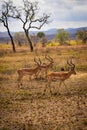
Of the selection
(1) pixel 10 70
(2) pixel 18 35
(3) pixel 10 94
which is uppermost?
(3) pixel 10 94

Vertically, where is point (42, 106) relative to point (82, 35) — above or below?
above

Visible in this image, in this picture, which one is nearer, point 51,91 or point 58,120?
point 58,120

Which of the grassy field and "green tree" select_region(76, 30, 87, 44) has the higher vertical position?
the grassy field

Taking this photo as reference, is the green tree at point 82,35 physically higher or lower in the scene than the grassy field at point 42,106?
lower

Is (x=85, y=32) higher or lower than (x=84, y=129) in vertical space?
lower

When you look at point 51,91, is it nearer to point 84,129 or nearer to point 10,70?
point 84,129

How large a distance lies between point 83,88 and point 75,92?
97cm

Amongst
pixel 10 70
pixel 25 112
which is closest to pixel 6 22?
pixel 10 70

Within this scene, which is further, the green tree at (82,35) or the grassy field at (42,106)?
the green tree at (82,35)

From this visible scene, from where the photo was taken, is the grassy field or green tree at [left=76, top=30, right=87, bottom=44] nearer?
the grassy field

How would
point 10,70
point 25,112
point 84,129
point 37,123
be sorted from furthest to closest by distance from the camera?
1. point 10,70
2. point 25,112
3. point 37,123
4. point 84,129

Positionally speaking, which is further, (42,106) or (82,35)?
(82,35)

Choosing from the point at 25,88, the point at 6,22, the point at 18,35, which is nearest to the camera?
the point at 25,88

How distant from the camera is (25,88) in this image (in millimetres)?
16109
